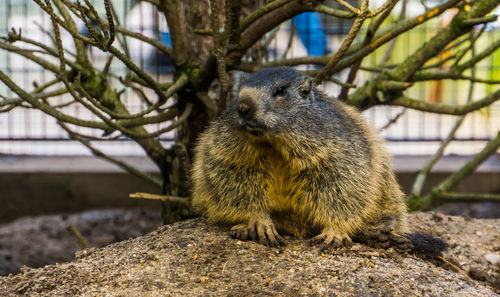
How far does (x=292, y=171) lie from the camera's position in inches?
119

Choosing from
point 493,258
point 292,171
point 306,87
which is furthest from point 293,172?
point 493,258

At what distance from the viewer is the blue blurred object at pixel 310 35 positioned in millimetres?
7037

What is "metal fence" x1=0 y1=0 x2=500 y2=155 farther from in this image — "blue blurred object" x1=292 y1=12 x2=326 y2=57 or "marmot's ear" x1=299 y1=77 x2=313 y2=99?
"marmot's ear" x1=299 y1=77 x2=313 y2=99

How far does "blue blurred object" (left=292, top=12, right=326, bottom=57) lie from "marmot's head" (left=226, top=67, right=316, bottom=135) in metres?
3.98

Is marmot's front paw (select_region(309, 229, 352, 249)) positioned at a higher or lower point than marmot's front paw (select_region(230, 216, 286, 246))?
lower

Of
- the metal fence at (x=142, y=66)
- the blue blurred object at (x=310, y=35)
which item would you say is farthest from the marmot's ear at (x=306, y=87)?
the blue blurred object at (x=310, y=35)

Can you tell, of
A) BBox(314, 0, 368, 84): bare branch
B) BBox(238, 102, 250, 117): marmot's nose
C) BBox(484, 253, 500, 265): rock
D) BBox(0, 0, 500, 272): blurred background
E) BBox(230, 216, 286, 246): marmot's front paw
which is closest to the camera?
BBox(238, 102, 250, 117): marmot's nose

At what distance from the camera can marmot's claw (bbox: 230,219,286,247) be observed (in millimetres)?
2992

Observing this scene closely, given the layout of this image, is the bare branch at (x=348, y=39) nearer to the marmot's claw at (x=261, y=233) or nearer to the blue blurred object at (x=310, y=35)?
the marmot's claw at (x=261, y=233)

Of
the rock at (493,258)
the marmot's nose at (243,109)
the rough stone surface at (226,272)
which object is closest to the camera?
the rough stone surface at (226,272)

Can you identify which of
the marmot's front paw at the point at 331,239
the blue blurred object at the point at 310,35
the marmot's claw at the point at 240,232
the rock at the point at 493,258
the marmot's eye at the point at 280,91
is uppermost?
the blue blurred object at the point at 310,35

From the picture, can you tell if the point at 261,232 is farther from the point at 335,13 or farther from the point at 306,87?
the point at 335,13

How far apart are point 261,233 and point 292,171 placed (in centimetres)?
36

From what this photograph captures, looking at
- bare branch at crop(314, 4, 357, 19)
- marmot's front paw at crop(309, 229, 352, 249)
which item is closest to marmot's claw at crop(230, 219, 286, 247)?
marmot's front paw at crop(309, 229, 352, 249)
